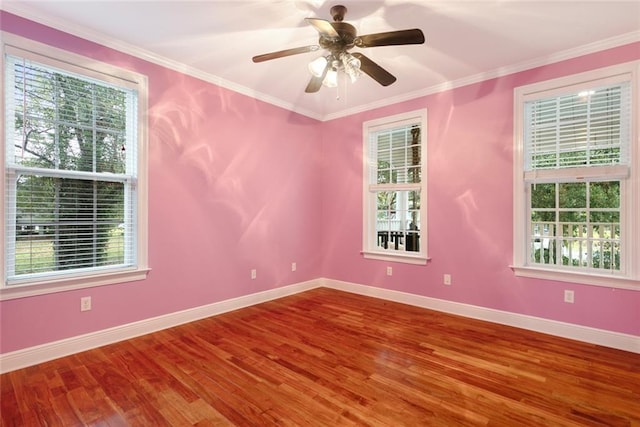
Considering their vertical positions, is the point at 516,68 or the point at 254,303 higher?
the point at 516,68

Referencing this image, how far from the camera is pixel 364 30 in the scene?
2.62m

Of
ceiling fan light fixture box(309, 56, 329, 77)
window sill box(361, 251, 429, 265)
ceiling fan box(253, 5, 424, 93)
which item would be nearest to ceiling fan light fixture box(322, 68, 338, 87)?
ceiling fan box(253, 5, 424, 93)

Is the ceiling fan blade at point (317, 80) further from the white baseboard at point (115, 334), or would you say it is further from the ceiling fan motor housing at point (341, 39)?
the white baseboard at point (115, 334)

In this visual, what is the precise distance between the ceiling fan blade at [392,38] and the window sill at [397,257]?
2569 mm

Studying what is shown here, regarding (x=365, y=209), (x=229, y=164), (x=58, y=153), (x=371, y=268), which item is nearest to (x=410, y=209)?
(x=365, y=209)

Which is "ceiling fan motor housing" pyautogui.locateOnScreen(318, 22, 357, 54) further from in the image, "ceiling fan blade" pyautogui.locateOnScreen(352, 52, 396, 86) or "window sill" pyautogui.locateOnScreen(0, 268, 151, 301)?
"window sill" pyautogui.locateOnScreen(0, 268, 151, 301)

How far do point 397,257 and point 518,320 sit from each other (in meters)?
1.46

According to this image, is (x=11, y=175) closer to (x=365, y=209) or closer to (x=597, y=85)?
(x=365, y=209)

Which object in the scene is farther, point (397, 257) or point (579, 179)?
point (397, 257)

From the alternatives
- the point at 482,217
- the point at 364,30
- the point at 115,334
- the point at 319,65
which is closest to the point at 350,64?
the point at 319,65

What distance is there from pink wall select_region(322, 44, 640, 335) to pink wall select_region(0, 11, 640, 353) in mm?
11

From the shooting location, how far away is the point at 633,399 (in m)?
1.99

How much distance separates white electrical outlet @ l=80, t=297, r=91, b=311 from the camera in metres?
2.66

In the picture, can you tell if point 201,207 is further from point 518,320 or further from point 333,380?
point 518,320
